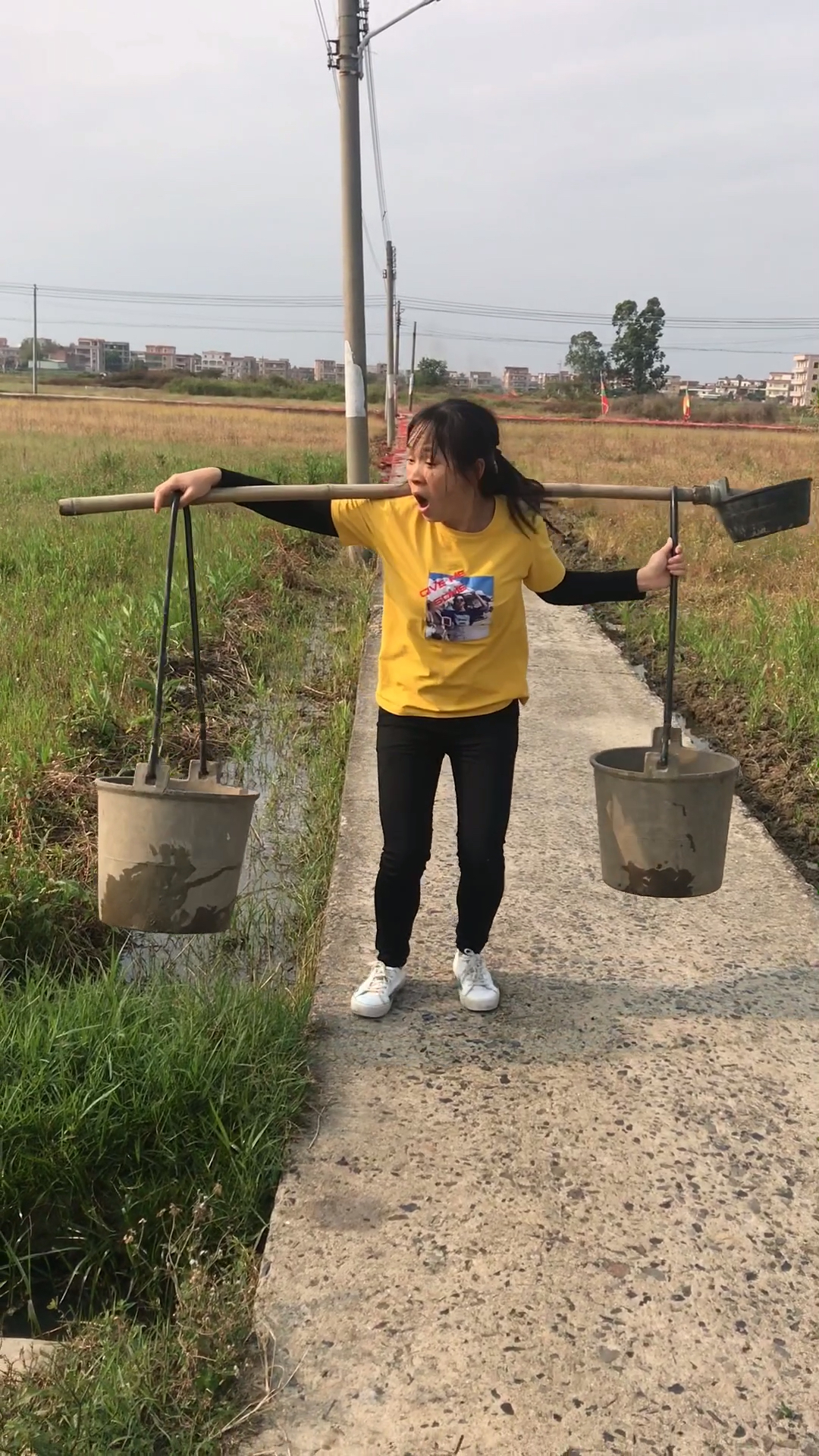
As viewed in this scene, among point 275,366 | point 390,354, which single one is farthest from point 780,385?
point 390,354

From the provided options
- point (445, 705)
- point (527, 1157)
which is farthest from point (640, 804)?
point (527, 1157)

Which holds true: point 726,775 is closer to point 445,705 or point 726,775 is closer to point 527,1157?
point 445,705

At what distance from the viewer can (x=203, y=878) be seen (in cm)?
235

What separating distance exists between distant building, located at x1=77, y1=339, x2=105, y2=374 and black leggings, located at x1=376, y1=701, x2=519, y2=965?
144 metres

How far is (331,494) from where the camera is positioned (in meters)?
2.56

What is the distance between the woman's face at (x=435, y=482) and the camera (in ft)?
7.96

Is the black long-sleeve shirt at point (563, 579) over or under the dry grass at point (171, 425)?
under

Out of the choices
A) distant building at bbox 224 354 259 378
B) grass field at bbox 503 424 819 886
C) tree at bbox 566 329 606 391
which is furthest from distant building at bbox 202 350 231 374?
grass field at bbox 503 424 819 886

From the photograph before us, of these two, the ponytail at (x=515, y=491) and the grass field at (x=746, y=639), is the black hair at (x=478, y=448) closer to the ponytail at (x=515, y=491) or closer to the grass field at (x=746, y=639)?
the ponytail at (x=515, y=491)

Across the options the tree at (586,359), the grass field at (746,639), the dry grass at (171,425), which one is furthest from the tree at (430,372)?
the grass field at (746,639)

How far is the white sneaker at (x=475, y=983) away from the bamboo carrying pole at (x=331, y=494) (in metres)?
1.13

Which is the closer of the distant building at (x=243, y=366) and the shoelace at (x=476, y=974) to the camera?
the shoelace at (x=476, y=974)

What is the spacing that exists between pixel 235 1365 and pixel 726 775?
1.53 m

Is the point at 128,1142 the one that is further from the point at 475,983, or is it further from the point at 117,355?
the point at 117,355
